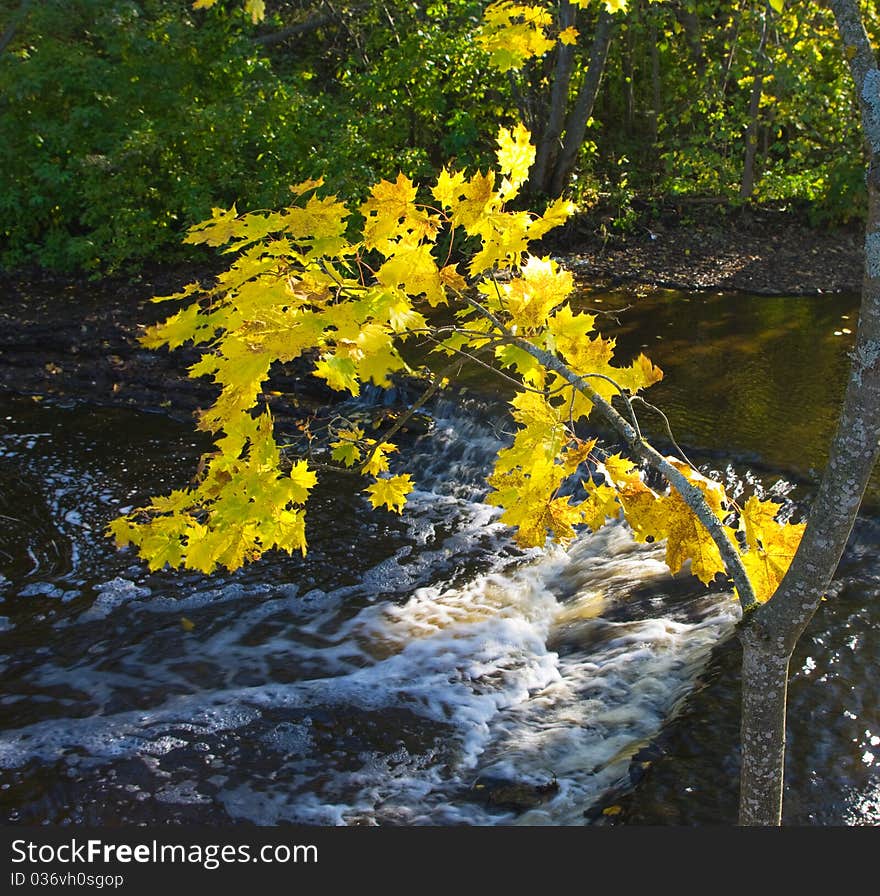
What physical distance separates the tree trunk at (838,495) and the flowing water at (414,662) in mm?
1333

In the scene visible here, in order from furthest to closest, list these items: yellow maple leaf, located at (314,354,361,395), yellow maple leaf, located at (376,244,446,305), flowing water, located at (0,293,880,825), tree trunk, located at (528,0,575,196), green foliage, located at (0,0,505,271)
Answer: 1. tree trunk, located at (528,0,575,196)
2. green foliage, located at (0,0,505,271)
3. flowing water, located at (0,293,880,825)
4. yellow maple leaf, located at (376,244,446,305)
5. yellow maple leaf, located at (314,354,361,395)

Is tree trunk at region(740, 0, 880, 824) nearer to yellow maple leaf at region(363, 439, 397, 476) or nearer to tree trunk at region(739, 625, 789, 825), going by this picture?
tree trunk at region(739, 625, 789, 825)

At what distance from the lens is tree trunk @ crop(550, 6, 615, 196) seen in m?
10.4

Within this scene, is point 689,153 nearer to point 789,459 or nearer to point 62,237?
point 789,459

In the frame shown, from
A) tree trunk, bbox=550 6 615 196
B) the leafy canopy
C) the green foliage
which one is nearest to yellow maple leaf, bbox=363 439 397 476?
the leafy canopy

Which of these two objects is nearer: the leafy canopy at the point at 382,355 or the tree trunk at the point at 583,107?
the leafy canopy at the point at 382,355

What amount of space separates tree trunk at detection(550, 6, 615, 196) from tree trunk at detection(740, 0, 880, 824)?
876cm

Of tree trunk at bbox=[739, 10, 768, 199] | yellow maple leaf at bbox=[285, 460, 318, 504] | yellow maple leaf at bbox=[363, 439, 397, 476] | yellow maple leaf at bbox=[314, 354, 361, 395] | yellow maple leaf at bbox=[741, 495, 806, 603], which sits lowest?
yellow maple leaf at bbox=[741, 495, 806, 603]

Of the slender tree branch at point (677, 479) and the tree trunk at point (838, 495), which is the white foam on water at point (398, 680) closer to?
the tree trunk at point (838, 495)

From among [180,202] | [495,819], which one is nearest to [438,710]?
[495,819]

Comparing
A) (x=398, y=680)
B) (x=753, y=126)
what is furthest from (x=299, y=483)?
(x=753, y=126)

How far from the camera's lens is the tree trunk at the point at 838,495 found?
1912mm

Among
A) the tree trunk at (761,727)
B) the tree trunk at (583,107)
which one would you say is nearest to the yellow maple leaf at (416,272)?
the tree trunk at (761,727)

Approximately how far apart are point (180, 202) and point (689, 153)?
19.8 feet
